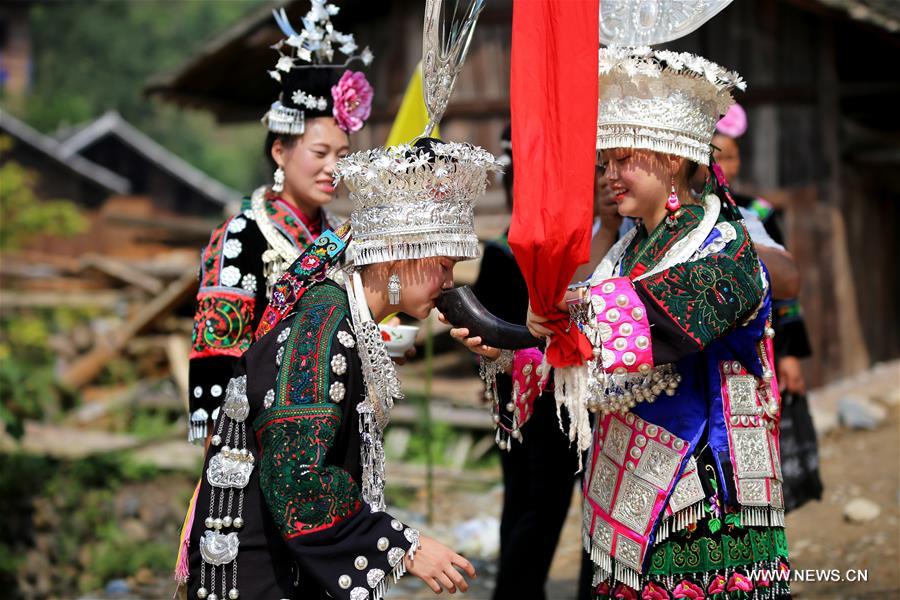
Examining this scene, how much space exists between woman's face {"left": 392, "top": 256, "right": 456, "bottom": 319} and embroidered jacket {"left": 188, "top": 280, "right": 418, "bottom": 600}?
173 mm

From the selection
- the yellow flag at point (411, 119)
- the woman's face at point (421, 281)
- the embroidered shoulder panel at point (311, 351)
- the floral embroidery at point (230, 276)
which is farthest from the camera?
the yellow flag at point (411, 119)

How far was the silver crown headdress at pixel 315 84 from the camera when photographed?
3.79m

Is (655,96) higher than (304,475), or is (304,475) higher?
(655,96)

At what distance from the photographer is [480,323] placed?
287cm

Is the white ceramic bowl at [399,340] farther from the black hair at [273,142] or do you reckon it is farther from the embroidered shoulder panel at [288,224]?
the black hair at [273,142]

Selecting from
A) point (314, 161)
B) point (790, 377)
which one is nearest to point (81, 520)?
point (314, 161)

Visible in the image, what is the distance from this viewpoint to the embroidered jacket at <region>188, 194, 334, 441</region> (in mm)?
3615

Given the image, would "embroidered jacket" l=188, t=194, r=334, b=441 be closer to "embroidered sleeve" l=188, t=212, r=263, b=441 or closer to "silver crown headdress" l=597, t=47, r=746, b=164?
"embroidered sleeve" l=188, t=212, r=263, b=441

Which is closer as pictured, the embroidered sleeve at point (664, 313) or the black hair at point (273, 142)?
the embroidered sleeve at point (664, 313)

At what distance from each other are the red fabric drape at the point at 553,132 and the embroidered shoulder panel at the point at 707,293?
23 centimetres

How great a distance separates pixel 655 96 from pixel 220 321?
1697 mm

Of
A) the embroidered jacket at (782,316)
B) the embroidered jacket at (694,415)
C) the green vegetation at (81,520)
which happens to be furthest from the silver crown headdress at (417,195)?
the green vegetation at (81,520)

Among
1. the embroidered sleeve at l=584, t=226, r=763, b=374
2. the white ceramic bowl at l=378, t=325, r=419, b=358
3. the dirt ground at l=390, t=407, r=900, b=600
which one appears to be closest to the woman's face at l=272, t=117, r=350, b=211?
the white ceramic bowl at l=378, t=325, r=419, b=358

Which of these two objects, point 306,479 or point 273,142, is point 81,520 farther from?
point 306,479
